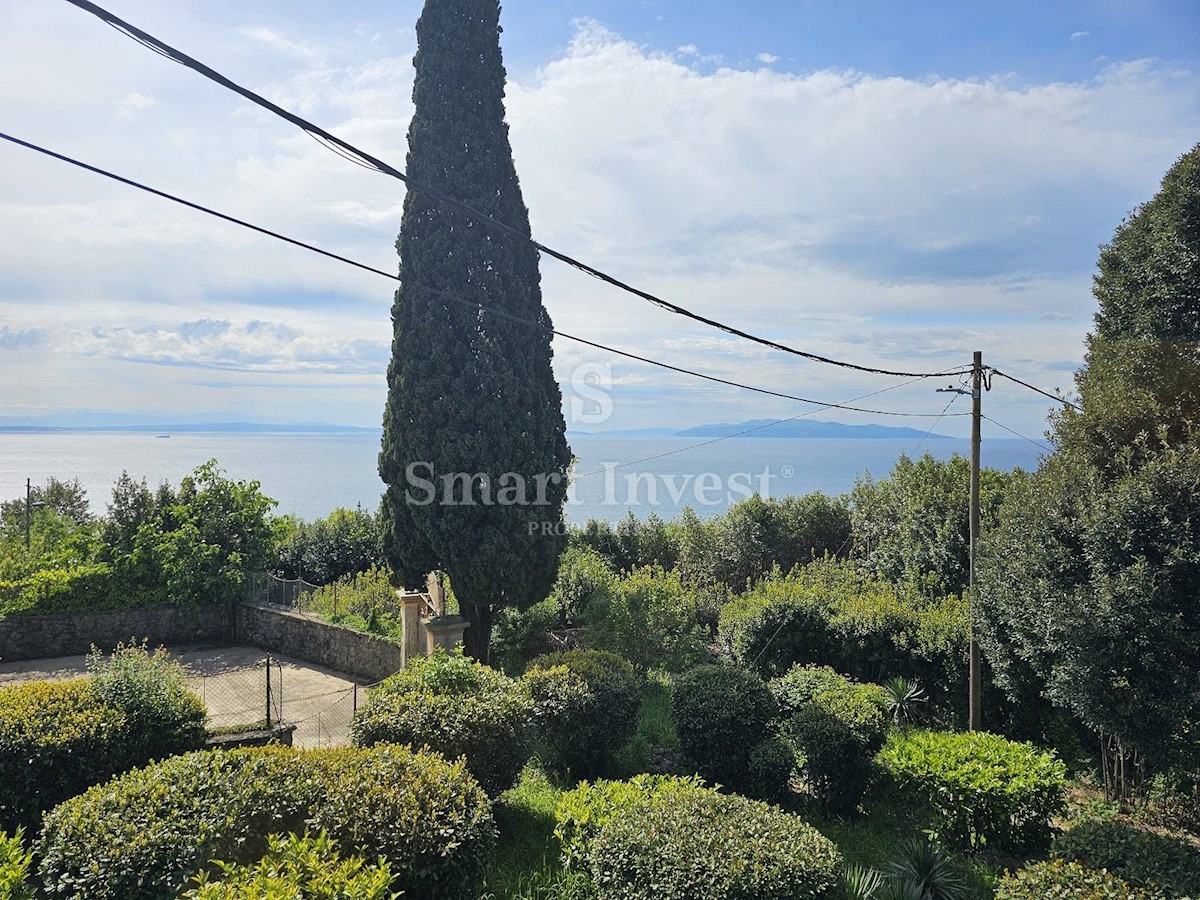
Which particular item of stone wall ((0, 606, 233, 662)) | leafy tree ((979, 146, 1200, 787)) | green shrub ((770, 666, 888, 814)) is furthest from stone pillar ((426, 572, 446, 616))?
leafy tree ((979, 146, 1200, 787))

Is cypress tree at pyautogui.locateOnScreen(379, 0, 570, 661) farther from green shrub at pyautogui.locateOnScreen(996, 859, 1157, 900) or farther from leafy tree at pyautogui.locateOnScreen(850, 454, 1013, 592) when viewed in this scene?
green shrub at pyautogui.locateOnScreen(996, 859, 1157, 900)

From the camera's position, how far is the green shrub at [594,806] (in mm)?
5164

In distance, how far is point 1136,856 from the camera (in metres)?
4.98

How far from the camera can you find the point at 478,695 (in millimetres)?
7277

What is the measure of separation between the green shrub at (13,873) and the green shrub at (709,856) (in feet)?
10.7

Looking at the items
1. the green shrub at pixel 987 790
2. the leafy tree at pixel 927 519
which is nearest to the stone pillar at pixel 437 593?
the green shrub at pixel 987 790

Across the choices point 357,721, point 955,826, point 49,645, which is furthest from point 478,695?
point 49,645

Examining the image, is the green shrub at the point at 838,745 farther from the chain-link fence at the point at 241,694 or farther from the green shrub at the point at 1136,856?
the chain-link fence at the point at 241,694

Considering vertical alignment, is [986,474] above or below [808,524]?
above

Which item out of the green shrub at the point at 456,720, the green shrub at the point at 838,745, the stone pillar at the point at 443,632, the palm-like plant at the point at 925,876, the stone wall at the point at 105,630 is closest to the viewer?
the palm-like plant at the point at 925,876

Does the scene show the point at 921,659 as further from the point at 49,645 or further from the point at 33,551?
the point at 33,551

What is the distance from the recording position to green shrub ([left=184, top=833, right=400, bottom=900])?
3.54 metres

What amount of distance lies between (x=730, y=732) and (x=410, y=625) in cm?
538

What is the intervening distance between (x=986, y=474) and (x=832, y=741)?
9.02 meters
